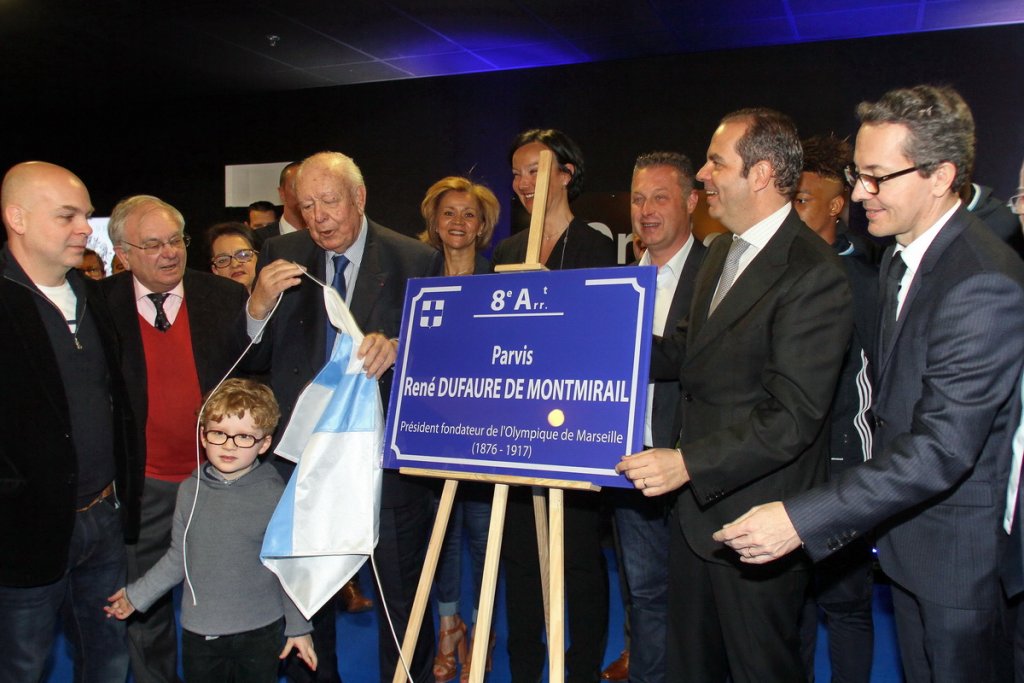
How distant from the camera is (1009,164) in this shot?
593 cm

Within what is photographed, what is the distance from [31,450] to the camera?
2.35 m

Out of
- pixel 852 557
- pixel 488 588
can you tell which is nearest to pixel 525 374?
pixel 488 588

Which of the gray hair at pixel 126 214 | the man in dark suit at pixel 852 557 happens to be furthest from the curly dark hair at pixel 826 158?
the gray hair at pixel 126 214

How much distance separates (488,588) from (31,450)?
1.36m

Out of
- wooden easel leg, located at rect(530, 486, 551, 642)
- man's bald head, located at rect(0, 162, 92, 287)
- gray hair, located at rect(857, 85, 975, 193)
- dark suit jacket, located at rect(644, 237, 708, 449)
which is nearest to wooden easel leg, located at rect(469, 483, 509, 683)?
wooden easel leg, located at rect(530, 486, 551, 642)

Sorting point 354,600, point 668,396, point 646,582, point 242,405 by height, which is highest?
point 668,396

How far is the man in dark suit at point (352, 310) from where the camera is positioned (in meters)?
2.70

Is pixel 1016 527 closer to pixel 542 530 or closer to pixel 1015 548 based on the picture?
pixel 1015 548

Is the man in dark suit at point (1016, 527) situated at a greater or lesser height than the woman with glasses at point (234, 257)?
lesser

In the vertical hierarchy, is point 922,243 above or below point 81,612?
above

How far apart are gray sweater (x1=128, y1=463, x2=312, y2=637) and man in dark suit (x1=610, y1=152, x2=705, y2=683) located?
3.96 ft

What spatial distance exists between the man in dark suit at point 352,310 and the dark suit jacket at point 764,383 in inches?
38.3

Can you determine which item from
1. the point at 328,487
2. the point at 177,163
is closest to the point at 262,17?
the point at 177,163

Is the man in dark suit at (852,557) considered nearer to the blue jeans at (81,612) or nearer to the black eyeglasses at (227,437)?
the black eyeglasses at (227,437)
